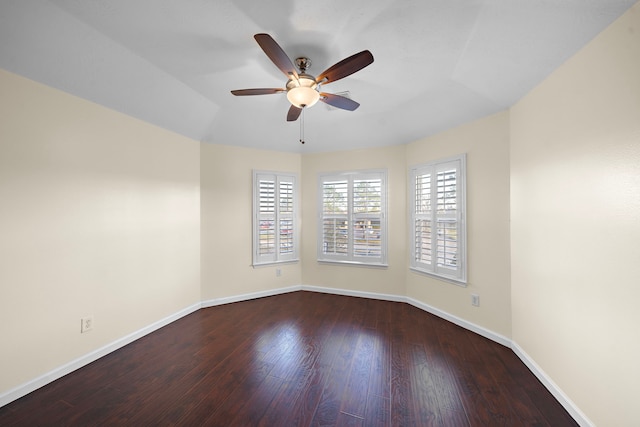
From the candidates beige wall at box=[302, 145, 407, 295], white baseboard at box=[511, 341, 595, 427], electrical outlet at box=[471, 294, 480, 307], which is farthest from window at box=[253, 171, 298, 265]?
white baseboard at box=[511, 341, 595, 427]

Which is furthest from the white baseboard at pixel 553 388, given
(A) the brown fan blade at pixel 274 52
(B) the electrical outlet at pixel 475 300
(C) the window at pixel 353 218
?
(A) the brown fan blade at pixel 274 52

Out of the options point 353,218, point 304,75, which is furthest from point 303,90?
point 353,218

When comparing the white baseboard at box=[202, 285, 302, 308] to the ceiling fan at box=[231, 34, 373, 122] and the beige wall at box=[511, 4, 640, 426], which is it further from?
the beige wall at box=[511, 4, 640, 426]

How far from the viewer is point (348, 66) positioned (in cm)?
162

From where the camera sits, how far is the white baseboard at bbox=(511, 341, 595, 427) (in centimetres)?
161

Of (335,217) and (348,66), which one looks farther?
(335,217)

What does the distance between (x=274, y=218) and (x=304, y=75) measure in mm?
2578

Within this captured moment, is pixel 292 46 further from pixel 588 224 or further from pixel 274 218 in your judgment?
pixel 274 218

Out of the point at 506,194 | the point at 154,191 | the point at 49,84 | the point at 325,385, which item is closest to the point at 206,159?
the point at 154,191

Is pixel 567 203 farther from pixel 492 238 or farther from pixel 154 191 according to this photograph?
pixel 154 191

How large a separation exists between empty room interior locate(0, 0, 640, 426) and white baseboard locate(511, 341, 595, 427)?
17 mm

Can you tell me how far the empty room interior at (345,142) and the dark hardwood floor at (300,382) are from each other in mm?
240

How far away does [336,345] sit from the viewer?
2578mm

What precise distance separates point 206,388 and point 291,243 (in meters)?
2.51
